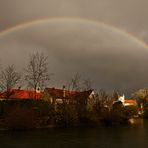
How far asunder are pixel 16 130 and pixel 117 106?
26.1 meters

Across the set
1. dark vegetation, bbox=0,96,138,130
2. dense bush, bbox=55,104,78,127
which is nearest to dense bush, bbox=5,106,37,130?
dark vegetation, bbox=0,96,138,130

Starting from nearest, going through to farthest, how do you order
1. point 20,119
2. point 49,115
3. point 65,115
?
point 20,119 < point 49,115 < point 65,115

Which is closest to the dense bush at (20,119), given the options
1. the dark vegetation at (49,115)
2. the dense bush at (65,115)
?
the dark vegetation at (49,115)

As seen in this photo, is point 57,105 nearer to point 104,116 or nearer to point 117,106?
point 104,116

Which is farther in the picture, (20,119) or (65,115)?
(65,115)

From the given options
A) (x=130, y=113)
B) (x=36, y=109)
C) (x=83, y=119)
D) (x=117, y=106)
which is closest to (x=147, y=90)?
(x=130, y=113)

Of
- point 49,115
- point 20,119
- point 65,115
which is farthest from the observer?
point 65,115

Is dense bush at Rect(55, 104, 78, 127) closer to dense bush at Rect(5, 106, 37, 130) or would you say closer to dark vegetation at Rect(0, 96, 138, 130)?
dark vegetation at Rect(0, 96, 138, 130)

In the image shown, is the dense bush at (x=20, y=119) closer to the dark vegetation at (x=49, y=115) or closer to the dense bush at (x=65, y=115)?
the dark vegetation at (x=49, y=115)

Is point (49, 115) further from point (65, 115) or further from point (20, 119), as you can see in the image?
point (20, 119)

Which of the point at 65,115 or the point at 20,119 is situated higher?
the point at 65,115

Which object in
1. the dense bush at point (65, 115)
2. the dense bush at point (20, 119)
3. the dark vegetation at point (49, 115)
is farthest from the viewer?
the dense bush at point (65, 115)

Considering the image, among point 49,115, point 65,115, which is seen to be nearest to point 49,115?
point 49,115

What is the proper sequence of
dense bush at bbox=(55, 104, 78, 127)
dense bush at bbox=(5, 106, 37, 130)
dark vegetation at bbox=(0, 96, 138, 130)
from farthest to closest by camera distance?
dense bush at bbox=(55, 104, 78, 127), dark vegetation at bbox=(0, 96, 138, 130), dense bush at bbox=(5, 106, 37, 130)
